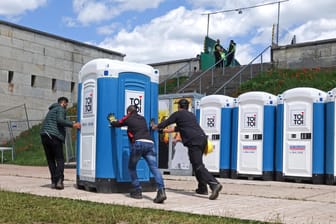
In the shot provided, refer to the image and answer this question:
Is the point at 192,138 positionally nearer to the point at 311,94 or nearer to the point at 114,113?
the point at 114,113

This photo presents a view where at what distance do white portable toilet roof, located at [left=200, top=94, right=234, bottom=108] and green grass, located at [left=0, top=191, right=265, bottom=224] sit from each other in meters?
6.97

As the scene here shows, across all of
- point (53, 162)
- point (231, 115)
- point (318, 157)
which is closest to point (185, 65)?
point (231, 115)

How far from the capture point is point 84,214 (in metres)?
7.11

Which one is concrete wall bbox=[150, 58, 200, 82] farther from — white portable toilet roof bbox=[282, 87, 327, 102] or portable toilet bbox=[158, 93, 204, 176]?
white portable toilet roof bbox=[282, 87, 327, 102]

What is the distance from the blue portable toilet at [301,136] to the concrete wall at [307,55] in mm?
9823

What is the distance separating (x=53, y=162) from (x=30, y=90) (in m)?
17.2

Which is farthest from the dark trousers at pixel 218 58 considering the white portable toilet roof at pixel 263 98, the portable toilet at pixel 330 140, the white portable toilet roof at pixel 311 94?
the portable toilet at pixel 330 140

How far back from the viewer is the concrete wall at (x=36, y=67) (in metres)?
25.8

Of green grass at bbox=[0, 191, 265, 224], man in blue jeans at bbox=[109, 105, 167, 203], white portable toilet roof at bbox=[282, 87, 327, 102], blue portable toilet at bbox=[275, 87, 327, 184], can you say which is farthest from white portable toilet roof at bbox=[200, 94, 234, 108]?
green grass at bbox=[0, 191, 265, 224]

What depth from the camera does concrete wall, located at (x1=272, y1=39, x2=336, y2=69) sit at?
880 inches

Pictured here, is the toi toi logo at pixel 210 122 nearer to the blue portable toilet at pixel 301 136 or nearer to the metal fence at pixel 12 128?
the blue portable toilet at pixel 301 136

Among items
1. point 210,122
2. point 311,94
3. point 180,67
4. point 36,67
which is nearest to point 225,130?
point 210,122

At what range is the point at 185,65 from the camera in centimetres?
2906

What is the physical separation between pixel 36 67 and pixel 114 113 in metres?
18.3
